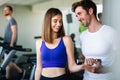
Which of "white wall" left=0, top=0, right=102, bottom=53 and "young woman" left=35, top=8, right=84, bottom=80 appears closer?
"young woman" left=35, top=8, right=84, bottom=80

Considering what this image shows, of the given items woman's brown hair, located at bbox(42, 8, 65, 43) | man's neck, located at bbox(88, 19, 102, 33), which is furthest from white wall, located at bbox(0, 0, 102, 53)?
man's neck, located at bbox(88, 19, 102, 33)

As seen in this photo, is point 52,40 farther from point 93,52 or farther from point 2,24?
point 2,24

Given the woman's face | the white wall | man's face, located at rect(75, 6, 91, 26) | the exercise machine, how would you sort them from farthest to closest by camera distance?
the white wall, the exercise machine, the woman's face, man's face, located at rect(75, 6, 91, 26)

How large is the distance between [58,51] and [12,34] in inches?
93.7

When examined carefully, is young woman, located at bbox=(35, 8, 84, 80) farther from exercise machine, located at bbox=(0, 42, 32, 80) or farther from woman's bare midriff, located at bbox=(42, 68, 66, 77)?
exercise machine, located at bbox=(0, 42, 32, 80)

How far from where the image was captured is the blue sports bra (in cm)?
134

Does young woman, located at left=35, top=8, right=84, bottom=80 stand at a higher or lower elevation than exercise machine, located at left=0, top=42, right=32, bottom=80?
higher

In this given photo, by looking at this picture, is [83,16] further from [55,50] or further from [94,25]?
[55,50]

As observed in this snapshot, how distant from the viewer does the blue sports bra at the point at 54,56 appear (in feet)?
4.41

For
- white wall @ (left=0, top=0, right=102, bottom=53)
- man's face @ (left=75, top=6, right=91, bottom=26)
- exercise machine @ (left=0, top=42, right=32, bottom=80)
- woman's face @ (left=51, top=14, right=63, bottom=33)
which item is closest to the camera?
man's face @ (left=75, top=6, right=91, bottom=26)

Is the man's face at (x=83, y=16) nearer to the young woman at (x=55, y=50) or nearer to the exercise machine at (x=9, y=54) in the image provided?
the young woman at (x=55, y=50)

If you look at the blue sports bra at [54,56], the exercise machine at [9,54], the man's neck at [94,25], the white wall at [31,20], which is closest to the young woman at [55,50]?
the blue sports bra at [54,56]

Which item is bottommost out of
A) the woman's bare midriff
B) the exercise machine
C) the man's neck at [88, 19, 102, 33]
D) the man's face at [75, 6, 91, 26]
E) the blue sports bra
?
the exercise machine

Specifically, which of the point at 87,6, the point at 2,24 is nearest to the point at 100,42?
the point at 87,6
